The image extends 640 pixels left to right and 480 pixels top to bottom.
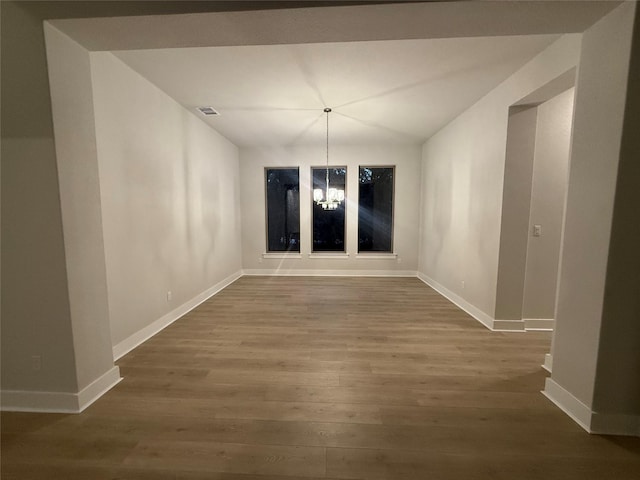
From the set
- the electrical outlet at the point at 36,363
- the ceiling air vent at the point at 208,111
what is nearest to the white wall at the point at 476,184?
the ceiling air vent at the point at 208,111

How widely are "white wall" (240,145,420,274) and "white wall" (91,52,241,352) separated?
1509mm

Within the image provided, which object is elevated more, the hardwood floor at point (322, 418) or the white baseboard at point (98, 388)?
the white baseboard at point (98, 388)

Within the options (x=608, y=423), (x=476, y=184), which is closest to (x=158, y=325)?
(x=608, y=423)

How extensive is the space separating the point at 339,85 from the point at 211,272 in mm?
3682

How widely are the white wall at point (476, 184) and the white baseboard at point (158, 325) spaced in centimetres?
415

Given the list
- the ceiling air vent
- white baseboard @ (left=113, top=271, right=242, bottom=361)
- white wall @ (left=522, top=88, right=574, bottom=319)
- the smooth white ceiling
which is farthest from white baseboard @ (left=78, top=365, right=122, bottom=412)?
white wall @ (left=522, top=88, right=574, bottom=319)

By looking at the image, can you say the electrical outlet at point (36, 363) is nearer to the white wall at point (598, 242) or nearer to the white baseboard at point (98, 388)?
the white baseboard at point (98, 388)

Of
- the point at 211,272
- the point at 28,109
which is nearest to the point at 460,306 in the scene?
the point at 211,272

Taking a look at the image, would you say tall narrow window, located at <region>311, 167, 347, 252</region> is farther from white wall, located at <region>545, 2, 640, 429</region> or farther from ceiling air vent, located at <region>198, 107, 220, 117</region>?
white wall, located at <region>545, 2, 640, 429</region>

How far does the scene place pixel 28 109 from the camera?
1.70 meters

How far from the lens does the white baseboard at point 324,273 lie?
6.35 meters

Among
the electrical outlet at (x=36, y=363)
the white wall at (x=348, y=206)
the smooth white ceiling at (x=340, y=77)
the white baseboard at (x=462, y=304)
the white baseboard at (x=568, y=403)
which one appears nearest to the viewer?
the white baseboard at (x=568, y=403)

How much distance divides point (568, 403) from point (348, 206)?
4.98 meters

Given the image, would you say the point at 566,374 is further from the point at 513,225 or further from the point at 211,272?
the point at 211,272
